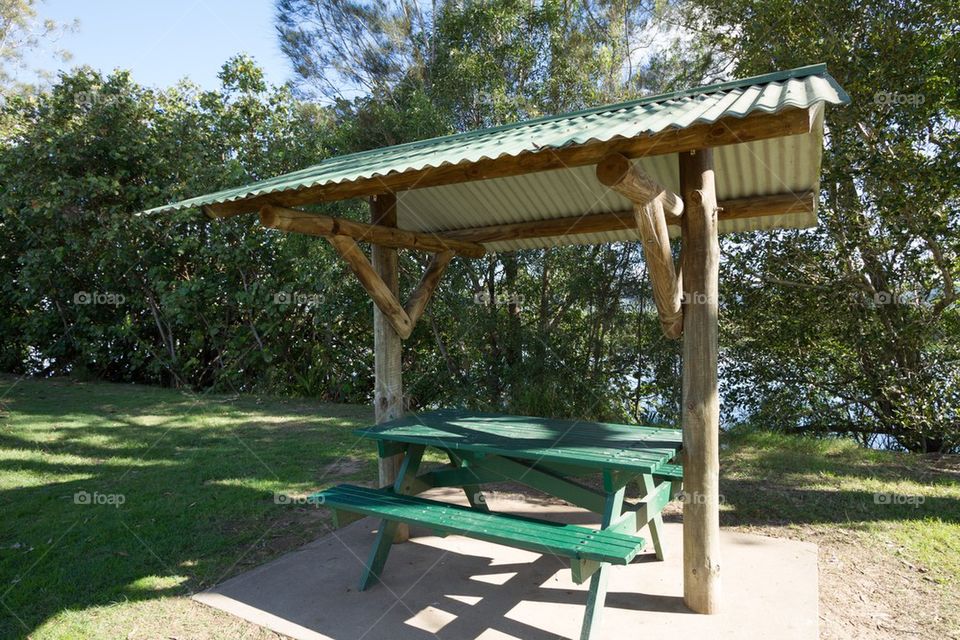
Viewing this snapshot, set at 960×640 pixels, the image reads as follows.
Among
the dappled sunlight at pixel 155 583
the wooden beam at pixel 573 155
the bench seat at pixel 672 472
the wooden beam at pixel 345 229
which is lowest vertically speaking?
the dappled sunlight at pixel 155 583

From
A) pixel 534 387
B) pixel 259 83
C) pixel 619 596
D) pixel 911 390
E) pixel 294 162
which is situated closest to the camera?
pixel 619 596

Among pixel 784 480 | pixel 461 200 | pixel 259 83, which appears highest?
pixel 259 83

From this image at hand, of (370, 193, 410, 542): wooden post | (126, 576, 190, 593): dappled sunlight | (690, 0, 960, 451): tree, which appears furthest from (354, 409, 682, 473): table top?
(690, 0, 960, 451): tree

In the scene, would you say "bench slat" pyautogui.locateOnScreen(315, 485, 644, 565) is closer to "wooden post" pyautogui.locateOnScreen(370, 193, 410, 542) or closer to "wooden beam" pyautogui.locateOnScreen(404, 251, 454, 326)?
"wooden post" pyautogui.locateOnScreen(370, 193, 410, 542)

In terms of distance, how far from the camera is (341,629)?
2943mm

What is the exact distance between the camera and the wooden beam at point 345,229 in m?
3.54

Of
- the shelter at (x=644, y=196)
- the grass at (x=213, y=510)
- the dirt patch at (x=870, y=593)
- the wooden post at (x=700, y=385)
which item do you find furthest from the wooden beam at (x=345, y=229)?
the dirt patch at (x=870, y=593)

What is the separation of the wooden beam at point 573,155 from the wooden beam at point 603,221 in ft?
2.12

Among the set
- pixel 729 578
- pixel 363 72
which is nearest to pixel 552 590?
pixel 729 578

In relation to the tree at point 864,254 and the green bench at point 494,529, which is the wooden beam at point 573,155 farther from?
the tree at point 864,254

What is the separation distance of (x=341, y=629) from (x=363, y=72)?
9341 millimetres

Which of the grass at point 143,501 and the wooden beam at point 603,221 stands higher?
the wooden beam at point 603,221

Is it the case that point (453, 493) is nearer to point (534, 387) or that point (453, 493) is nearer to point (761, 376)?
point (534, 387)

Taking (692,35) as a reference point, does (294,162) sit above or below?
below
